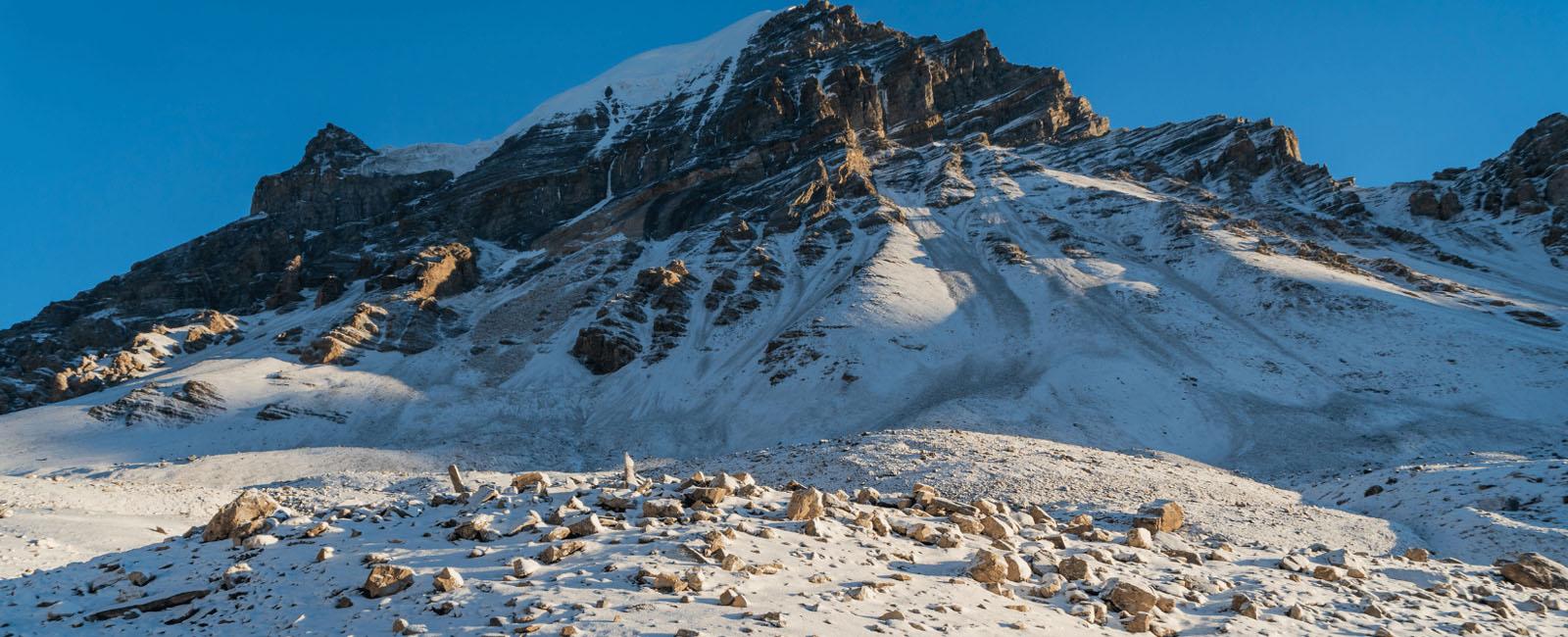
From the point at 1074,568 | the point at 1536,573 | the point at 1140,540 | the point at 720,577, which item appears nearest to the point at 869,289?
the point at 1140,540

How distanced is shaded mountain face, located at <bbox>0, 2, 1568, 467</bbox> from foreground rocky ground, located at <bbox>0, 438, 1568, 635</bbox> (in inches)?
931

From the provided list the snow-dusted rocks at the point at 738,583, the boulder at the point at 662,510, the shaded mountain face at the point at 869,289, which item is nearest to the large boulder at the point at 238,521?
the snow-dusted rocks at the point at 738,583

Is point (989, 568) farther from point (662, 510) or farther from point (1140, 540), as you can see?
point (662, 510)

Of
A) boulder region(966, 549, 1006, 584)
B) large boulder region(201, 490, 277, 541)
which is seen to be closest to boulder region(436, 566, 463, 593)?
large boulder region(201, 490, 277, 541)

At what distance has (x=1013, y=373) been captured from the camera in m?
45.8

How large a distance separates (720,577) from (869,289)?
51.7m

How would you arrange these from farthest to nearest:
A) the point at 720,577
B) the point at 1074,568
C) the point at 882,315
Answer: the point at 882,315 < the point at 1074,568 < the point at 720,577

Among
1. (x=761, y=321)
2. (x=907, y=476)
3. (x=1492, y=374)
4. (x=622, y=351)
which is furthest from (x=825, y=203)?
(x=907, y=476)

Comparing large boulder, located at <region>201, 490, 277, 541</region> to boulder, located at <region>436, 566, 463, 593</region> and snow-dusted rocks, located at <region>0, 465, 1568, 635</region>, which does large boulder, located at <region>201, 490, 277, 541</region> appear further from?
boulder, located at <region>436, 566, 463, 593</region>

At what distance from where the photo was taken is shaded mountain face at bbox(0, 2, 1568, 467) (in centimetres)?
4316

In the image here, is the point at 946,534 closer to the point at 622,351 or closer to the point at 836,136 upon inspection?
the point at 622,351

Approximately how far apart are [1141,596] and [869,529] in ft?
13.1

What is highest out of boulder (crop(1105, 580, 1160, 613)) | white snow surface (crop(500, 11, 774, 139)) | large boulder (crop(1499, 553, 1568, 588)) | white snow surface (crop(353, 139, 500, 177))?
white snow surface (crop(500, 11, 774, 139))

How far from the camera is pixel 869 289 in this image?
6025cm
